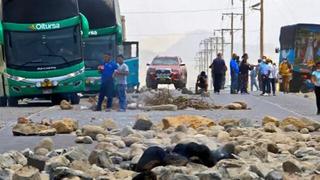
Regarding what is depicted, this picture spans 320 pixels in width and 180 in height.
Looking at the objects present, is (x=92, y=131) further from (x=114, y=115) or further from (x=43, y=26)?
(x=43, y=26)

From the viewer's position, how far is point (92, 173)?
34.3ft

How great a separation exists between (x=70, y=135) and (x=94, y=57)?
1827 cm

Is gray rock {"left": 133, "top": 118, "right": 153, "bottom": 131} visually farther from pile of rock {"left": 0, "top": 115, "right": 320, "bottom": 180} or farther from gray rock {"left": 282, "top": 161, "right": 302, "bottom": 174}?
gray rock {"left": 282, "top": 161, "right": 302, "bottom": 174}

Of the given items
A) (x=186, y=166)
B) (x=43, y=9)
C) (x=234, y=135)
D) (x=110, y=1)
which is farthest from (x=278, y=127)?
(x=110, y=1)

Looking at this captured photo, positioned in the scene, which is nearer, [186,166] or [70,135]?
[186,166]

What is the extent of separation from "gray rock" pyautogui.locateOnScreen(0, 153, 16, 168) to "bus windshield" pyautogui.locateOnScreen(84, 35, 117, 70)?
70.2 ft

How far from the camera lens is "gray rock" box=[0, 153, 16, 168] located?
11.4 metres

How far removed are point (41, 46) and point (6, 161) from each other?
16.7 meters

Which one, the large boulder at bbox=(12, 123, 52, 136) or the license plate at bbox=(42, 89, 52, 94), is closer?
the large boulder at bbox=(12, 123, 52, 136)

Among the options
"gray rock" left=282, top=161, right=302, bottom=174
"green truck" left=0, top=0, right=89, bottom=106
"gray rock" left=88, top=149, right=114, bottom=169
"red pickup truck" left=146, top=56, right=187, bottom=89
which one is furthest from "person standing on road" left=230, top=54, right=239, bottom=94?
"gray rock" left=282, top=161, right=302, bottom=174

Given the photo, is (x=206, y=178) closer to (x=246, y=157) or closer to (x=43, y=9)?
(x=246, y=157)

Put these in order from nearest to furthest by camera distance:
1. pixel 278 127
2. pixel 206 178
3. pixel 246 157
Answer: pixel 206 178 < pixel 246 157 < pixel 278 127

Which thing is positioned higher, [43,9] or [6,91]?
[43,9]

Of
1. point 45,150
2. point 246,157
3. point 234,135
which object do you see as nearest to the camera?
point 246,157
